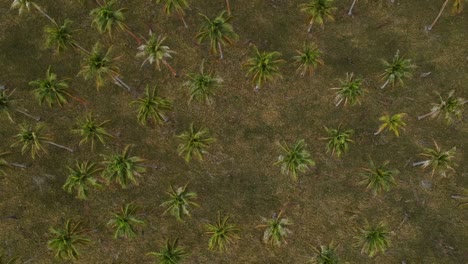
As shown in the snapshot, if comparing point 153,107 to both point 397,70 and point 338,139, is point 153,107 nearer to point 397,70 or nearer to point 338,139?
point 338,139

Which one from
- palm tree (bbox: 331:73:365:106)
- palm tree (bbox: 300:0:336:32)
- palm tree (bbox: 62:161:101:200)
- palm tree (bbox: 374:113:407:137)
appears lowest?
palm tree (bbox: 62:161:101:200)

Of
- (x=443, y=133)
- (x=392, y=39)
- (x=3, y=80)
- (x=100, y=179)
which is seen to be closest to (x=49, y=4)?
(x=3, y=80)

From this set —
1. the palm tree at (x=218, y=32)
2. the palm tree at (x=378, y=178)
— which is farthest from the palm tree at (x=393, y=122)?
the palm tree at (x=218, y=32)

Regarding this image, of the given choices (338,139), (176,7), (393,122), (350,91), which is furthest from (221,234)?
(176,7)

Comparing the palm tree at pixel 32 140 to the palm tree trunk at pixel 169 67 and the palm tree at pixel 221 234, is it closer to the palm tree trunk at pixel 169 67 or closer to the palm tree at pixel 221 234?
the palm tree trunk at pixel 169 67

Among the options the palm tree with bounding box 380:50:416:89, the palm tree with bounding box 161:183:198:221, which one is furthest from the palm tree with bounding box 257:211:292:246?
the palm tree with bounding box 380:50:416:89

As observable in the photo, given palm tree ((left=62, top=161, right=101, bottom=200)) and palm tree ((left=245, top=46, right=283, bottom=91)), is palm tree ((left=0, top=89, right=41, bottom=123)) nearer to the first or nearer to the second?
palm tree ((left=62, top=161, right=101, bottom=200))

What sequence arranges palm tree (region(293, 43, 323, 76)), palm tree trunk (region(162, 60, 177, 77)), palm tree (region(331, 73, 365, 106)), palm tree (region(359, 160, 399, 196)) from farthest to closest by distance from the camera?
palm tree trunk (region(162, 60, 177, 77)), palm tree (region(293, 43, 323, 76)), palm tree (region(331, 73, 365, 106)), palm tree (region(359, 160, 399, 196))
